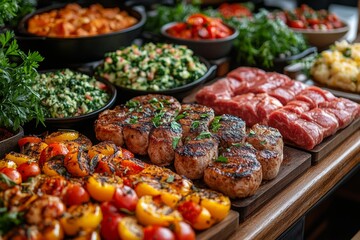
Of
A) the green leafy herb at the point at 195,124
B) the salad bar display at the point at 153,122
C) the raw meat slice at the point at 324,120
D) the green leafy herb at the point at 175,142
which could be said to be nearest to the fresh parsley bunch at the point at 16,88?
the salad bar display at the point at 153,122

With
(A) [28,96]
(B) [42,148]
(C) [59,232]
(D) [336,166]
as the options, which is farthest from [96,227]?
(D) [336,166]

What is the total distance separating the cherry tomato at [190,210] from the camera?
193 cm

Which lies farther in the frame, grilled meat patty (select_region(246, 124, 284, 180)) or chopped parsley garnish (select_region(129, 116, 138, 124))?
chopped parsley garnish (select_region(129, 116, 138, 124))

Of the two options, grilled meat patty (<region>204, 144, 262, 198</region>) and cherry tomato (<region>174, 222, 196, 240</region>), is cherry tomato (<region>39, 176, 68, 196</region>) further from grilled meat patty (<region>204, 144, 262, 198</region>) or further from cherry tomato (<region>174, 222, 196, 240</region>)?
grilled meat patty (<region>204, 144, 262, 198</region>)

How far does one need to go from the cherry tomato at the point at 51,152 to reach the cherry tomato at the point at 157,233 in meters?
0.75

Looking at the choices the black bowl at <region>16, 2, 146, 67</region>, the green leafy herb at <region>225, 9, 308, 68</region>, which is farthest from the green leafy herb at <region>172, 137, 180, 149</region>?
the green leafy herb at <region>225, 9, 308, 68</region>

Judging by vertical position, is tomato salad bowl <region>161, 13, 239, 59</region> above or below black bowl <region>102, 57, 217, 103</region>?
above

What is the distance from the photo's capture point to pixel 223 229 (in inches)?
79.5

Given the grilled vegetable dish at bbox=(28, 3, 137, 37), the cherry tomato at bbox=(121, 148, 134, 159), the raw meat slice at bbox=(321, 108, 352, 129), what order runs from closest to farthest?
the cherry tomato at bbox=(121, 148, 134, 159), the raw meat slice at bbox=(321, 108, 352, 129), the grilled vegetable dish at bbox=(28, 3, 137, 37)

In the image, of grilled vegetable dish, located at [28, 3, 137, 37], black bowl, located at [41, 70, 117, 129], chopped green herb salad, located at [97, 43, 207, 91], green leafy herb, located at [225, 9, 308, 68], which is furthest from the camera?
green leafy herb, located at [225, 9, 308, 68]

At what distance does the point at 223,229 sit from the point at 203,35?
2366 millimetres

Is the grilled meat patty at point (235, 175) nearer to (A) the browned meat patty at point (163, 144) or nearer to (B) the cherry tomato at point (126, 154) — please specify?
(A) the browned meat patty at point (163, 144)

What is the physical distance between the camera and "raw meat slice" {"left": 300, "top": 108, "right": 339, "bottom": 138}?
291 cm

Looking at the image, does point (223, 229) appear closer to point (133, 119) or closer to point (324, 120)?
point (133, 119)
